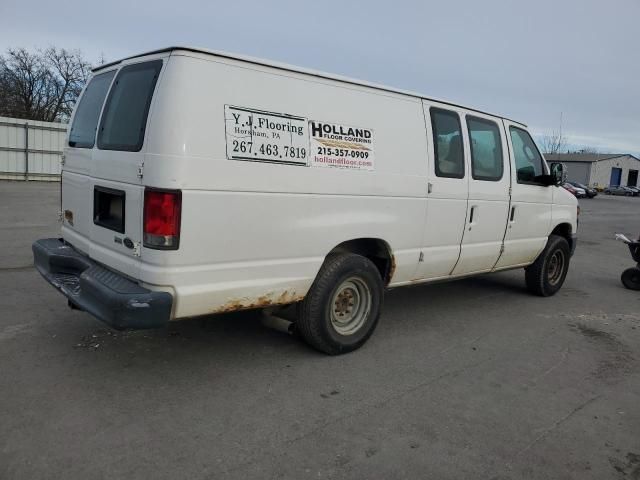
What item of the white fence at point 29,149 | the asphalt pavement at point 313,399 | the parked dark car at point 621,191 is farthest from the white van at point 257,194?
the parked dark car at point 621,191

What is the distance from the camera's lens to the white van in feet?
11.2

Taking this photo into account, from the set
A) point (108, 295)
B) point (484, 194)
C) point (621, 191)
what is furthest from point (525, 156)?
point (621, 191)

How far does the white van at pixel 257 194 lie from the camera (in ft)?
11.2

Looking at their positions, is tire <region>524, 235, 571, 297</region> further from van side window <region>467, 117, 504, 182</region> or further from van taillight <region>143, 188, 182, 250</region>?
van taillight <region>143, 188, 182, 250</region>

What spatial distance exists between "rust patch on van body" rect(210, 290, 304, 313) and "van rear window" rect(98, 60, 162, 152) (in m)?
1.20

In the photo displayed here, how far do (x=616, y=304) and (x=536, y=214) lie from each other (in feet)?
6.00

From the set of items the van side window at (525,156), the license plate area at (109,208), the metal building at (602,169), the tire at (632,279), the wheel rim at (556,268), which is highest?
the metal building at (602,169)

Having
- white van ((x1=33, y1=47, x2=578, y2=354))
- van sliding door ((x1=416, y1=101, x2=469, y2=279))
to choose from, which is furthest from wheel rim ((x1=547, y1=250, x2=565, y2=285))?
van sliding door ((x1=416, y1=101, x2=469, y2=279))

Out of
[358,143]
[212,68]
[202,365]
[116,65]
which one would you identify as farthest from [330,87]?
[202,365]

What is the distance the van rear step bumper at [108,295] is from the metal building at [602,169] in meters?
73.1

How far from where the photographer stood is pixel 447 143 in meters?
5.16

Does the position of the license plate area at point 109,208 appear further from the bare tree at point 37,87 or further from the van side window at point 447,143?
the bare tree at point 37,87

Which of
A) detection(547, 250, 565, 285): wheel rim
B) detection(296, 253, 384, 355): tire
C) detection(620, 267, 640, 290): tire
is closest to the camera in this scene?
detection(296, 253, 384, 355): tire

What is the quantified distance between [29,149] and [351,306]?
20710mm
